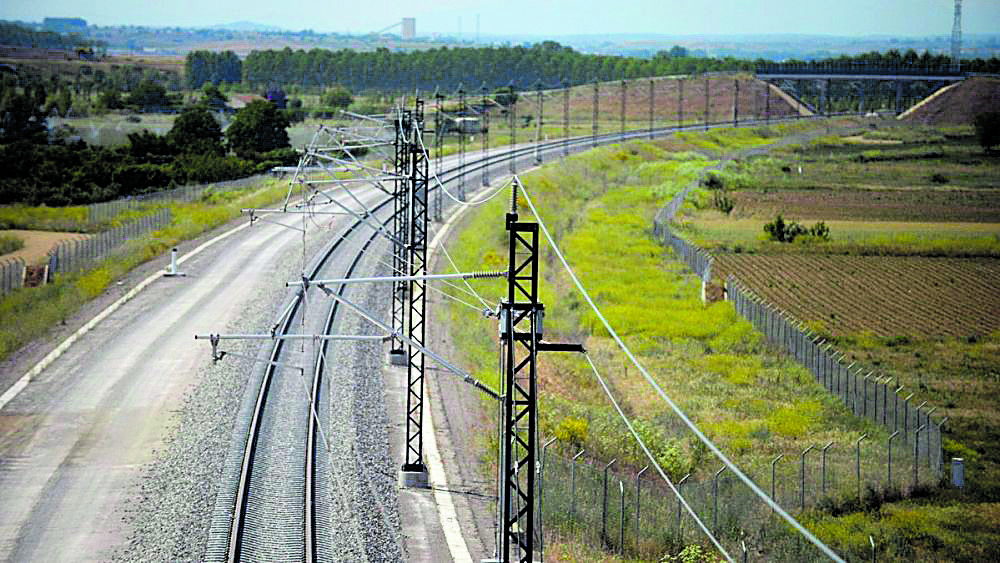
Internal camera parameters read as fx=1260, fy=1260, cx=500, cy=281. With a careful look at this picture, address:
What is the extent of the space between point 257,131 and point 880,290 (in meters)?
67.4

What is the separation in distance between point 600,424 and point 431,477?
6.67 m

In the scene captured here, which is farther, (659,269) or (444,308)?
(659,269)

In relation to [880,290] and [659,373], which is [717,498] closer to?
[659,373]

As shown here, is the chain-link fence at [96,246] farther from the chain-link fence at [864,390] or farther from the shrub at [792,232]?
the shrub at [792,232]

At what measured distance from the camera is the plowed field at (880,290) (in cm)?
5272

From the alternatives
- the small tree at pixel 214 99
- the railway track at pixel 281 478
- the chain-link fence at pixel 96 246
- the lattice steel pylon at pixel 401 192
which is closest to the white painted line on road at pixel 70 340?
the chain-link fence at pixel 96 246

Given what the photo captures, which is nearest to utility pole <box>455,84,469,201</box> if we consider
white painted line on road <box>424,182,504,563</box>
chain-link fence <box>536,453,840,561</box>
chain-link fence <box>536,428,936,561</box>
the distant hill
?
white painted line on road <box>424,182,504,563</box>

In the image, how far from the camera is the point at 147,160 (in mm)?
107625

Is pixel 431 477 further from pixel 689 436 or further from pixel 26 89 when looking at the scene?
pixel 26 89

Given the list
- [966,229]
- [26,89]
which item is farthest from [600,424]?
[26,89]

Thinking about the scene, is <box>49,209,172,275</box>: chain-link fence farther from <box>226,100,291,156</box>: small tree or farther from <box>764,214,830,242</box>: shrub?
<box>226,100,291,156</box>: small tree

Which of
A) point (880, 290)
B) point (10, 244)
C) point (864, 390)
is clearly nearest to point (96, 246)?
point (10, 244)

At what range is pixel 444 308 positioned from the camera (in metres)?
49.5

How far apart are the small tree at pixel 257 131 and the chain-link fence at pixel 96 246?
42.7m
